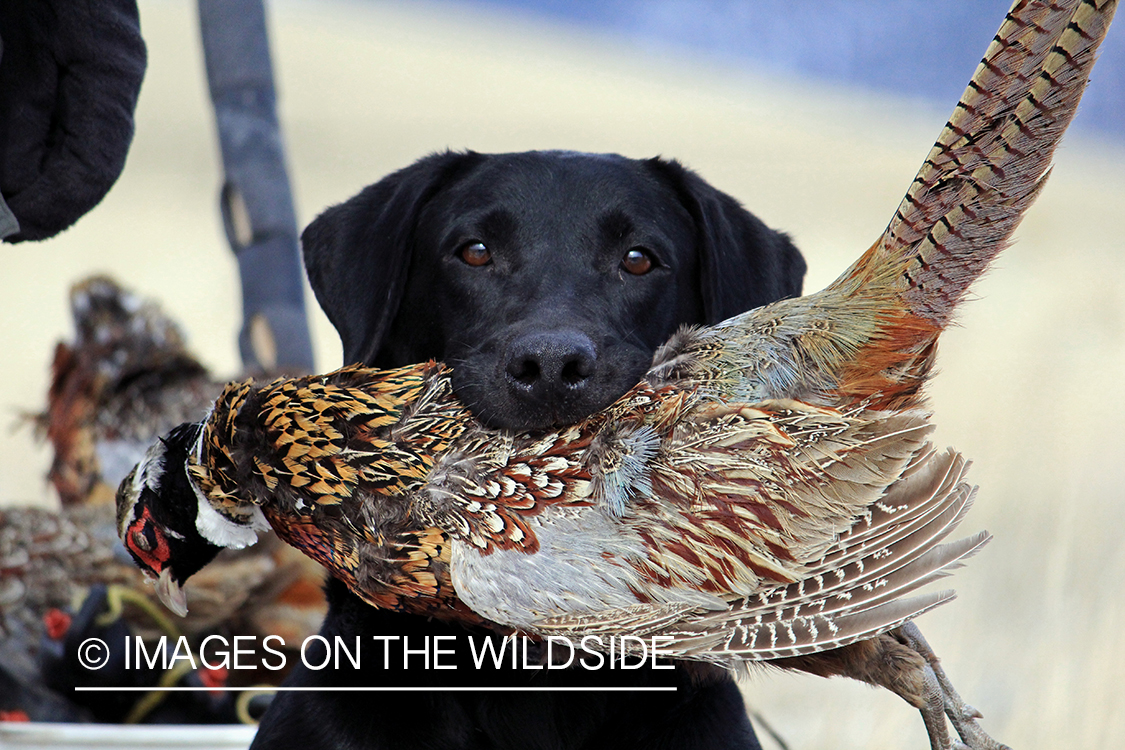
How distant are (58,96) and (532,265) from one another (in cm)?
108

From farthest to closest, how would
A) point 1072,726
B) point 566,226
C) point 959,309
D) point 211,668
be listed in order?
point 1072,726 < point 211,668 < point 566,226 < point 959,309

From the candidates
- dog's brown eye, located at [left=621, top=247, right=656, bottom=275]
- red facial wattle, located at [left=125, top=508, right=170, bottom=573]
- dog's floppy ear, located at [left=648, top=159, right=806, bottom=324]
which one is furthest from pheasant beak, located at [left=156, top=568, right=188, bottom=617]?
dog's floppy ear, located at [left=648, top=159, right=806, bottom=324]

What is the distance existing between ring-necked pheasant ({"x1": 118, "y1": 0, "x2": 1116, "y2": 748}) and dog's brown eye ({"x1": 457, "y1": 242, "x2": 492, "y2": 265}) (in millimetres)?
324

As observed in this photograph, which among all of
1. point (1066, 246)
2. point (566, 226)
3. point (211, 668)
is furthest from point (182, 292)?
point (1066, 246)

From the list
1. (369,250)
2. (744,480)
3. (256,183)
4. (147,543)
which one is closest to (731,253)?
(744,480)

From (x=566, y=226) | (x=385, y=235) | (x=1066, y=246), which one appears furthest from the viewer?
(x=1066, y=246)

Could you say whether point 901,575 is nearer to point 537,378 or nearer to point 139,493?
point 537,378

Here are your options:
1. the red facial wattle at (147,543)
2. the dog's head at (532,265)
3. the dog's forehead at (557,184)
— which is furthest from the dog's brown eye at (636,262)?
the red facial wattle at (147,543)

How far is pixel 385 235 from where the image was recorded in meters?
2.26

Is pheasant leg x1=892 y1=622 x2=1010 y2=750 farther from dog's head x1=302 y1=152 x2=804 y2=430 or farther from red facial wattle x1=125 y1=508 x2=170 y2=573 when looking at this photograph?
red facial wattle x1=125 y1=508 x2=170 y2=573

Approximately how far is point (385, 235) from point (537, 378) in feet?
2.15

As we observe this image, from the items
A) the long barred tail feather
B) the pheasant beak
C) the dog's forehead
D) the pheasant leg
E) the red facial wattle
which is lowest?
the pheasant beak

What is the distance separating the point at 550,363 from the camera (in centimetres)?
177

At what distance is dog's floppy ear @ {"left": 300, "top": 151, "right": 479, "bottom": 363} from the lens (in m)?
2.22
